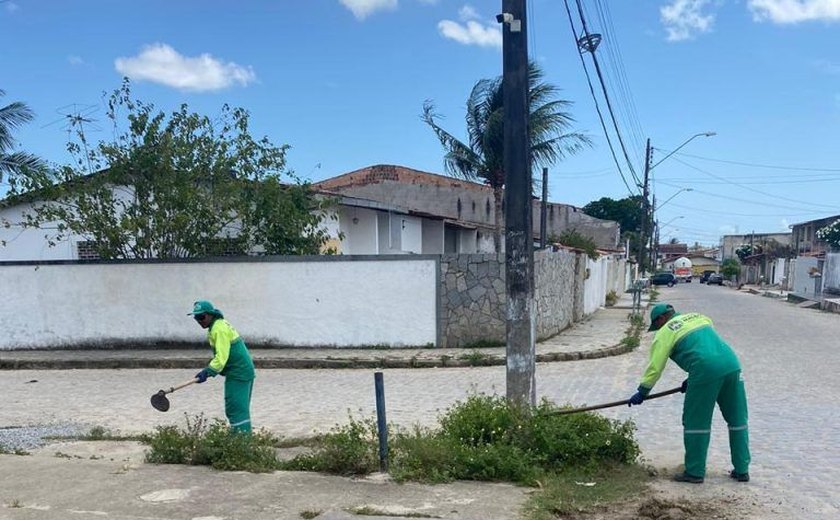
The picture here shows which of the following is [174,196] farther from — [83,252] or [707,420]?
[707,420]

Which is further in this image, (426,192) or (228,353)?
(426,192)

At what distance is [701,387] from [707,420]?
255mm

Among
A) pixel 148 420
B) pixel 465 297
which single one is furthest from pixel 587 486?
pixel 465 297

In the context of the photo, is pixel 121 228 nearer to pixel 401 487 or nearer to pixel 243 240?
pixel 243 240

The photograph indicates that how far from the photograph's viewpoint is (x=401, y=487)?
4945 millimetres

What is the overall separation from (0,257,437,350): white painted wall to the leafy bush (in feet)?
25.3

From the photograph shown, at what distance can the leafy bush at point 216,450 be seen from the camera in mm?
5402

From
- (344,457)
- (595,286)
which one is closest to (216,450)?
(344,457)

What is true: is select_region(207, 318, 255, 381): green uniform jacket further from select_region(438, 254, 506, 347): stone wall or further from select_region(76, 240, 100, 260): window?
select_region(76, 240, 100, 260): window

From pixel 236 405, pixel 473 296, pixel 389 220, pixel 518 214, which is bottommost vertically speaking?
pixel 236 405

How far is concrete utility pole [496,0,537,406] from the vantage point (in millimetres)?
5969

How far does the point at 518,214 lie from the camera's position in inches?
235

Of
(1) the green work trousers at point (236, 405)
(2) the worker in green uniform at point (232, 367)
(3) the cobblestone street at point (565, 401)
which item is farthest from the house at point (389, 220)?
(1) the green work trousers at point (236, 405)

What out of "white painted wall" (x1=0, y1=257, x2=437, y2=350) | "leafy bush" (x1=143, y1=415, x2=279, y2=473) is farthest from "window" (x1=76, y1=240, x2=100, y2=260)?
"leafy bush" (x1=143, y1=415, x2=279, y2=473)
